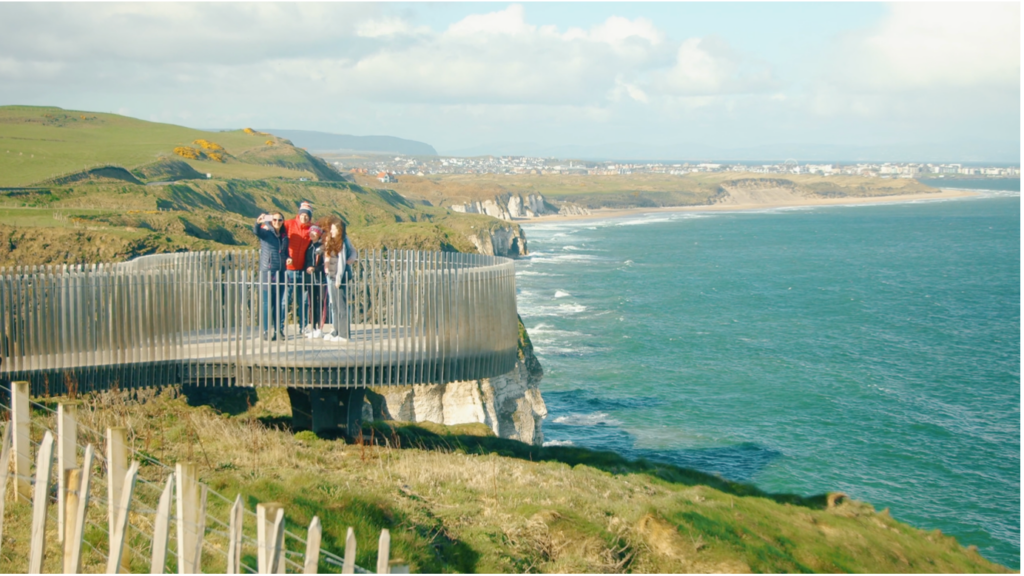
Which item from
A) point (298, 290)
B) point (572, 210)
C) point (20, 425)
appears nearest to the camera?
point (20, 425)

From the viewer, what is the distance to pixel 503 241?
299 feet

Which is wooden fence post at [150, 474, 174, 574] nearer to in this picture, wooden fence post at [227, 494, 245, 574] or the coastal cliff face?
wooden fence post at [227, 494, 245, 574]

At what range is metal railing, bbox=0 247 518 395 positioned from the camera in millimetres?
11328

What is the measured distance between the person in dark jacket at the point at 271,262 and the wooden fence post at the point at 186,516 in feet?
19.7

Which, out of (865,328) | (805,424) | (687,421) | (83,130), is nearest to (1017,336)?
(865,328)

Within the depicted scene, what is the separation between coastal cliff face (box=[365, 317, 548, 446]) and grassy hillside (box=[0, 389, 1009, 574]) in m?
9.56

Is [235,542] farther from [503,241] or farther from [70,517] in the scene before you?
[503,241]

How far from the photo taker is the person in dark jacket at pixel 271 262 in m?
12.0

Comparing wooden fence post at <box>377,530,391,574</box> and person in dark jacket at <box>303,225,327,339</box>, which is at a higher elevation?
person in dark jacket at <box>303,225,327,339</box>

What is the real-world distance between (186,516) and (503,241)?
85629mm

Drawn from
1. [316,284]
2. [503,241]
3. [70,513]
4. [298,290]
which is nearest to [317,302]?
[298,290]

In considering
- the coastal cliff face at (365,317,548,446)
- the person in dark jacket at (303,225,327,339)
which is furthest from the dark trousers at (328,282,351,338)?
the coastal cliff face at (365,317,548,446)

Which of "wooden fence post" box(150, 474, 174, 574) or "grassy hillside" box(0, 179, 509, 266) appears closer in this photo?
"wooden fence post" box(150, 474, 174, 574)

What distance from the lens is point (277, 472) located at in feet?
32.6
